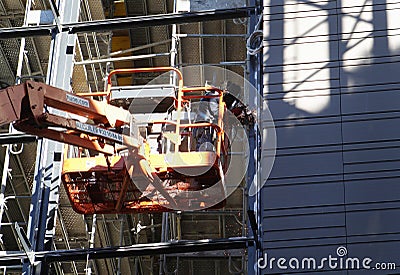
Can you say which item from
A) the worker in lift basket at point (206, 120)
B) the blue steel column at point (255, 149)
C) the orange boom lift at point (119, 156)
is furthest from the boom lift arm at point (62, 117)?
the blue steel column at point (255, 149)

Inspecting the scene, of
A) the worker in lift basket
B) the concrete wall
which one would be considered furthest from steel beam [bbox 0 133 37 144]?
the concrete wall

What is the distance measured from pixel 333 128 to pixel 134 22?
456 centimetres

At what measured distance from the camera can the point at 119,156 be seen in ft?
49.4

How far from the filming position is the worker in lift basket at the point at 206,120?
16031mm

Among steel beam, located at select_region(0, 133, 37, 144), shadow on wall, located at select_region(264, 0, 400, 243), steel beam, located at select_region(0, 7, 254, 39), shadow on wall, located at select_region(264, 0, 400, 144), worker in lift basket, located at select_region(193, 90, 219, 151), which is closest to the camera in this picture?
shadow on wall, located at select_region(264, 0, 400, 243)

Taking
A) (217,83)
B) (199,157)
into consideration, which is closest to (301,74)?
(199,157)

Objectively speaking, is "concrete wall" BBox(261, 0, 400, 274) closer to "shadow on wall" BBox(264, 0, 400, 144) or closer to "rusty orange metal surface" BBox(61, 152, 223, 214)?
"shadow on wall" BBox(264, 0, 400, 144)

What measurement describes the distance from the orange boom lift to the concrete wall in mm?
1339

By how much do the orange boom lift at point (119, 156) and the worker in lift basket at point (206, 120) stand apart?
114mm

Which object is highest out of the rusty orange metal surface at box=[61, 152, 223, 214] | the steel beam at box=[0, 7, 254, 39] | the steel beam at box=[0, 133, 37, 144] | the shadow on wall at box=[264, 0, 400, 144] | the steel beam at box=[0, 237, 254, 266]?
the steel beam at box=[0, 7, 254, 39]

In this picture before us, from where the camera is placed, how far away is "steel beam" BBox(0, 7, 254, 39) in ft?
55.3

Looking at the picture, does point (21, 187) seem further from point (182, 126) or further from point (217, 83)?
point (182, 126)

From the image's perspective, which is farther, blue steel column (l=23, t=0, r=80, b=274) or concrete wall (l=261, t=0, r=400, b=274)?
blue steel column (l=23, t=0, r=80, b=274)

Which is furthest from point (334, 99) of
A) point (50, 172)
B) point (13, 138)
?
point (13, 138)
